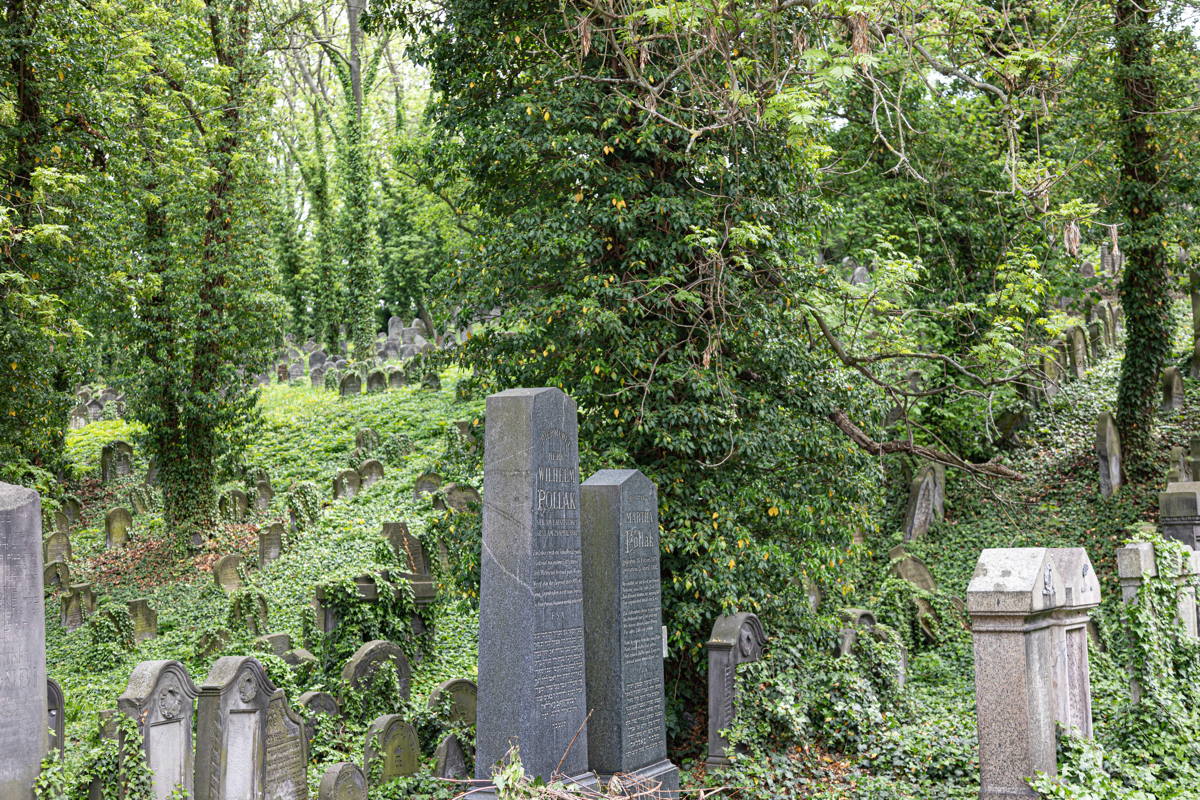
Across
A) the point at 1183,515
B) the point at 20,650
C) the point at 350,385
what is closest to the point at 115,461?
the point at 350,385

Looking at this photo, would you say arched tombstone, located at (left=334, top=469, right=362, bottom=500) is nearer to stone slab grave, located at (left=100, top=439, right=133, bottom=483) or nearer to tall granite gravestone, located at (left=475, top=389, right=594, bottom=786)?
stone slab grave, located at (left=100, top=439, right=133, bottom=483)

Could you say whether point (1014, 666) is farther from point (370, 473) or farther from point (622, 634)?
point (370, 473)

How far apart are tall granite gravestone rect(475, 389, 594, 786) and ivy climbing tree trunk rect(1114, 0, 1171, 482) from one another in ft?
32.8

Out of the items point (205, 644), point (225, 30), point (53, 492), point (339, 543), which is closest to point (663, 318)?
point (205, 644)

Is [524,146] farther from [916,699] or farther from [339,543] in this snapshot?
[339,543]

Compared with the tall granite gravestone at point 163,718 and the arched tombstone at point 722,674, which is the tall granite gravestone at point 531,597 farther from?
the tall granite gravestone at point 163,718

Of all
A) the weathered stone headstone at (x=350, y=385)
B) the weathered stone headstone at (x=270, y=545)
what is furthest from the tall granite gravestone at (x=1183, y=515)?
the weathered stone headstone at (x=350, y=385)

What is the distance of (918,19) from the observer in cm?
967

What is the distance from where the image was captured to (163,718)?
7195mm

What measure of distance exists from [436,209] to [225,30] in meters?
6.14

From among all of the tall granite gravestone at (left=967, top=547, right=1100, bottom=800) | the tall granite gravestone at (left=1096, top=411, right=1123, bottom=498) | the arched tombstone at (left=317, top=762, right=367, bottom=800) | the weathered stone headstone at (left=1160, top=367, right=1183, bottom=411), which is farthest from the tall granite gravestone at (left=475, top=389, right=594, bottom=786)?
the weathered stone headstone at (left=1160, top=367, right=1183, bottom=411)

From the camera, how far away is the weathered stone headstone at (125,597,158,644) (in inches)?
537

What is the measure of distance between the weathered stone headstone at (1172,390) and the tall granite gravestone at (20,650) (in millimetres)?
17315

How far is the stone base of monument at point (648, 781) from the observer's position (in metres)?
6.89
